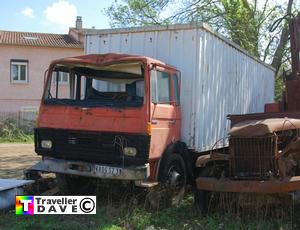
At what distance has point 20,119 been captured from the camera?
2856 cm

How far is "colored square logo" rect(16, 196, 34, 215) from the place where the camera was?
7728 mm

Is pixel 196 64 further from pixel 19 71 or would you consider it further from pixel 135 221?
pixel 19 71

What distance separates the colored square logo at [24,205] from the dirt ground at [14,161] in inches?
160

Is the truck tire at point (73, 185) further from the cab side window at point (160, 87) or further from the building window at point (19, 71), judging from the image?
the building window at point (19, 71)

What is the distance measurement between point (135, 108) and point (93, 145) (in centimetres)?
97

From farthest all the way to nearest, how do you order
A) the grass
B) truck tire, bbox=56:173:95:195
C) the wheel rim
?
1. truck tire, bbox=56:173:95:195
2. the wheel rim
3. the grass

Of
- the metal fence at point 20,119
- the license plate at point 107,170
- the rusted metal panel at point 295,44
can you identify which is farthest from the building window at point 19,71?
the license plate at point 107,170

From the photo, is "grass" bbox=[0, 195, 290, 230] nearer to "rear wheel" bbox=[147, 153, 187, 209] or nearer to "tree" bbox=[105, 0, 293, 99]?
"rear wheel" bbox=[147, 153, 187, 209]

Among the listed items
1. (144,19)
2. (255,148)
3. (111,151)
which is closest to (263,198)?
(255,148)

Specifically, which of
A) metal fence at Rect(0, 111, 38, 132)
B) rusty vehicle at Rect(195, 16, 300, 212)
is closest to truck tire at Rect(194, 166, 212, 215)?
rusty vehicle at Rect(195, 16, 300, 212)

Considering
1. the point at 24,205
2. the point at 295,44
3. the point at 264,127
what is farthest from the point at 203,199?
the point at 295,44

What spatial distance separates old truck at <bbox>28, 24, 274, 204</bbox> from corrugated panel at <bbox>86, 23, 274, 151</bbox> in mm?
20

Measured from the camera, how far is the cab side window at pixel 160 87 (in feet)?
27.4

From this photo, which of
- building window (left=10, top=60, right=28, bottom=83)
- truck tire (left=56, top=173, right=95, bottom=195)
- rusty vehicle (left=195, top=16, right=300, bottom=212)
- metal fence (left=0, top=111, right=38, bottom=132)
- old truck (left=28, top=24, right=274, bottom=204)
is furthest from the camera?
building window (left=10, top=60, right=28, bottom=83)
